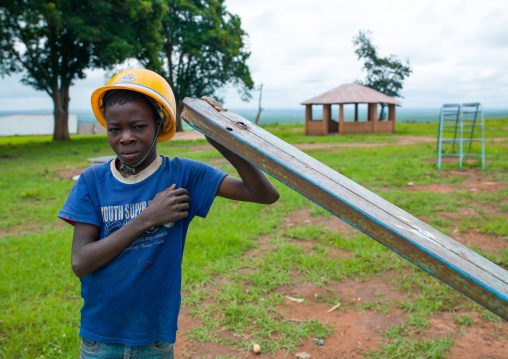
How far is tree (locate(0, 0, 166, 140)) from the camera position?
16.6 metres

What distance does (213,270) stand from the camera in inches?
144

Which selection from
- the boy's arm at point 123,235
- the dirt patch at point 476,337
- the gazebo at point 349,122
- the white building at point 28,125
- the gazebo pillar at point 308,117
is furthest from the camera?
the white building at point 28,125

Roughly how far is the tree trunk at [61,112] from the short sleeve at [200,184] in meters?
21.1

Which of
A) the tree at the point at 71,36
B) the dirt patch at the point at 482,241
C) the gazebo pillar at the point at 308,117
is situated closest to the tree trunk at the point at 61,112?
the tree at the point at 71,36

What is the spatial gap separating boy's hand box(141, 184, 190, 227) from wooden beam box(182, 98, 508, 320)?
0.27 meters

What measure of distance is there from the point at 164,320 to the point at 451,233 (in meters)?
3.94

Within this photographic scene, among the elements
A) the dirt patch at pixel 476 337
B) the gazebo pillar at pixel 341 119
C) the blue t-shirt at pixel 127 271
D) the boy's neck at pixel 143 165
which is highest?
the gazebo pillar at pixel 341 119

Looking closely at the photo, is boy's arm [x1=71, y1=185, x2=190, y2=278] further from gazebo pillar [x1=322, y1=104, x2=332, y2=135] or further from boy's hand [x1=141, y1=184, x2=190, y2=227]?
gazebo pillar [x1=322, y1=104, x2=332, y2=135]

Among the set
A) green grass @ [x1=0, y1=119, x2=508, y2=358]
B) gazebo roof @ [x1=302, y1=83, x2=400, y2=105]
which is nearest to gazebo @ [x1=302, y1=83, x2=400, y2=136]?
gazebo roof @ [x1=302, y1=83, x2=400, y2=105]

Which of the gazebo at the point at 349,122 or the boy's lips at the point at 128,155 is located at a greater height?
the gazebo at the point at 349,122

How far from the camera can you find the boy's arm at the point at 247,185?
1499mm

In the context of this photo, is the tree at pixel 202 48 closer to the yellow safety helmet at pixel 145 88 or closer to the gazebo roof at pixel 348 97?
the gazebo roof at pixel 348 97

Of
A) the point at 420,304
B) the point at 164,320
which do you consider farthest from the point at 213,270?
the point at 164,320

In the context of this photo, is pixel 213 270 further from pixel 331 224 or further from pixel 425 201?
pixel 425 201
